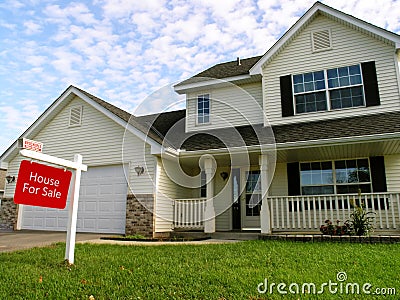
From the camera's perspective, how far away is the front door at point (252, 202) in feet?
35.6

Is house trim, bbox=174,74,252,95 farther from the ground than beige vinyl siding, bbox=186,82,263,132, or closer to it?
farther from the ground

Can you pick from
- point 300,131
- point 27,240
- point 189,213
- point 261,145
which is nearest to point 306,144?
point 300,131

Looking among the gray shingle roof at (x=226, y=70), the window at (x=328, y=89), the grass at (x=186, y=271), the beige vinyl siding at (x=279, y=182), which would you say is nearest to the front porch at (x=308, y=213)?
the beige vinyl siding at (x=279, y=182)

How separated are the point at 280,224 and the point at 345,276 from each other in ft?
18.3

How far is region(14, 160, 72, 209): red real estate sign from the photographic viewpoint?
4.26 m

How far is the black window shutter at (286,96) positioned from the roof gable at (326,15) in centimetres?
92

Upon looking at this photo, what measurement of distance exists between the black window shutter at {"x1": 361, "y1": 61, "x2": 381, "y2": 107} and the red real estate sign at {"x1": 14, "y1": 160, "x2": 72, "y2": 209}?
8716 mm

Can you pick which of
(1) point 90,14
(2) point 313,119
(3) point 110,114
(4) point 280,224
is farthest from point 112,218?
(2) point 313,119

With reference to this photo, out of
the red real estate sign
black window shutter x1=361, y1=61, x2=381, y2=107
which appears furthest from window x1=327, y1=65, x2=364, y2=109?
the red real estate sign

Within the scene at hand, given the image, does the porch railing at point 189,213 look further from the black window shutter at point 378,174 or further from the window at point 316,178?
the black window shutter at point 378,174

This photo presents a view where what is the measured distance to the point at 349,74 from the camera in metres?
9.93

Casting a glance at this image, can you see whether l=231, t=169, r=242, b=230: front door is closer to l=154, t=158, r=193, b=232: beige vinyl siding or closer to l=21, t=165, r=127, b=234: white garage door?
l=154, t=158, r=193, b=232: beige vinyl siding

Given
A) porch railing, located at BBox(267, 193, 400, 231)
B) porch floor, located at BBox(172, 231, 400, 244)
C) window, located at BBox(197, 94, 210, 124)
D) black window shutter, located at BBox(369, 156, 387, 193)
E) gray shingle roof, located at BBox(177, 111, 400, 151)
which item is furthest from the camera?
window, located at BBox(197, 94, 210, 124)

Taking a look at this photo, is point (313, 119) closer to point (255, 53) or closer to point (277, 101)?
point (277, 101)
